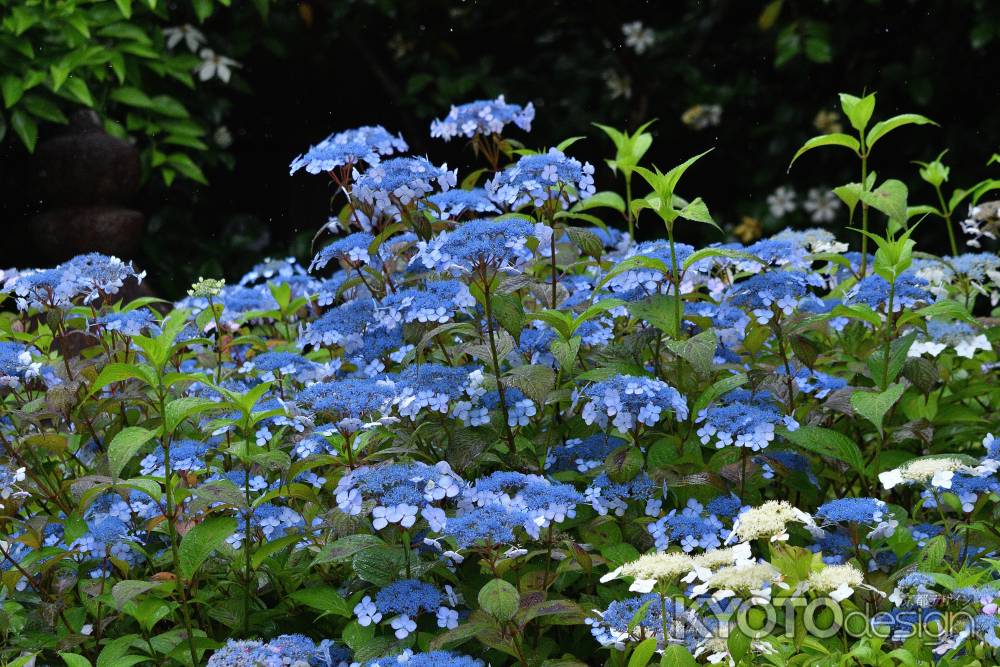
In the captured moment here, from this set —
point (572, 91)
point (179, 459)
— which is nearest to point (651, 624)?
point (179, 459)

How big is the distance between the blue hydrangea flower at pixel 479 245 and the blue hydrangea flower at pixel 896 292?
738 mm

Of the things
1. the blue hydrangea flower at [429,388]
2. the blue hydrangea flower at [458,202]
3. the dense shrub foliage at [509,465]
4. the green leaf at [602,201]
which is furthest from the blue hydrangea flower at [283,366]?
the green leaf at [602,201]

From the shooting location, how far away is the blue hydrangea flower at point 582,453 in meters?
2.34

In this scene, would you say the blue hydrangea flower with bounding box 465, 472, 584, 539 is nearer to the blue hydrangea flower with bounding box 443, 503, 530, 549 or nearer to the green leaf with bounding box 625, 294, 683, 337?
the blue hydrangea flower with bounding box 443, 503, 530, 549

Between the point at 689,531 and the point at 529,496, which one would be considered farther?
the point at 689,531

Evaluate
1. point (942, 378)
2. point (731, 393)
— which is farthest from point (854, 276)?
point (731, 393)

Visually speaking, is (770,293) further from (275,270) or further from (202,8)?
(202,8)

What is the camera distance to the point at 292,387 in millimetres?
2766

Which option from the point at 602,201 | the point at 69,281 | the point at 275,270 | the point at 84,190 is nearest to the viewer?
the point at 69,281

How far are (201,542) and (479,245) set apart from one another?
72 centimetres

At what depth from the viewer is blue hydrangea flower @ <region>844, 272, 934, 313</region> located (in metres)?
2.41

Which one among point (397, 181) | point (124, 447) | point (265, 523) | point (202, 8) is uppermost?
point (202, 8)

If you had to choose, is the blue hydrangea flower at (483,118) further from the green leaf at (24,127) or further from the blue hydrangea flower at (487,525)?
the green leaf at (24,127)

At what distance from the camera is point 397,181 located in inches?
98.5
